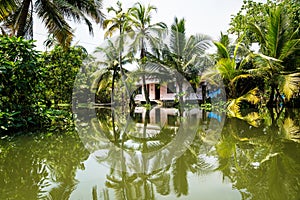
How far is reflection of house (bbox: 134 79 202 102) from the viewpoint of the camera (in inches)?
567

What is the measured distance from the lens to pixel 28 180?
2.03 m

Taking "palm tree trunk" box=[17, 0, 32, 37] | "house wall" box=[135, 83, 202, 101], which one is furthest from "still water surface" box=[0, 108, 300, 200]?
"house wall" box=[135, 83, 202, 101]

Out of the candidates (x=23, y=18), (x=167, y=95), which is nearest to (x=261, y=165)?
A: (x=23, y=18)

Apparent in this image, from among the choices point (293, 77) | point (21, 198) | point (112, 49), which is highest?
point (112, 49)

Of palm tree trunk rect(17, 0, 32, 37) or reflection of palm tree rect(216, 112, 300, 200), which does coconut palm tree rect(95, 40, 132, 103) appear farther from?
reflection of palm tree rect(216, 112, 300, 200)

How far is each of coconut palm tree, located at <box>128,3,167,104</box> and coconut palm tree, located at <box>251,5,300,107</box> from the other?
17.2ft

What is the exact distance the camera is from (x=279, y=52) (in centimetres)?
911

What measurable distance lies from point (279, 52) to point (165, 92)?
32.3ft

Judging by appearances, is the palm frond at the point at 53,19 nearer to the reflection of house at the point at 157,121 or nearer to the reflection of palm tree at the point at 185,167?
the reflection of house at the point at 157,121

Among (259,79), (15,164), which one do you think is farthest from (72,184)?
(259,79)

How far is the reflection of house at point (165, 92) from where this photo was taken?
47.3ft

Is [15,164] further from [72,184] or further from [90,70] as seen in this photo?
[90,70]

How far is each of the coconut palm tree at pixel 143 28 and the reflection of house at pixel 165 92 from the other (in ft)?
8.59

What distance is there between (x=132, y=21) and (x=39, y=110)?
8491 mm
